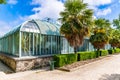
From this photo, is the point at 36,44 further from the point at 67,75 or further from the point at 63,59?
the point at 67,75

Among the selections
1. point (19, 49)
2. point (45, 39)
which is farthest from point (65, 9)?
point (19, 49)

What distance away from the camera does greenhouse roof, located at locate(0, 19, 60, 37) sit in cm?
1547

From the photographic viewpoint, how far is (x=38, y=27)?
16984 millimetres

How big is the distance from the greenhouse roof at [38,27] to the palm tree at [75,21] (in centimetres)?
224

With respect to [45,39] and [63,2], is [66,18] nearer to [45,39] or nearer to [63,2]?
[63,2]

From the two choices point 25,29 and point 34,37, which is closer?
point 25,29

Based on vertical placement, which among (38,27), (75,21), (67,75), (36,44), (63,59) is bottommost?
(67,75)

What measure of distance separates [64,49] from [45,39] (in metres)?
4.13

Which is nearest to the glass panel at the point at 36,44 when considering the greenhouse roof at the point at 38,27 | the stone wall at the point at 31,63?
the greenhouse roof at the point at 38,27

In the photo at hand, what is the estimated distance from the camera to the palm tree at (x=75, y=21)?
54.2 ft

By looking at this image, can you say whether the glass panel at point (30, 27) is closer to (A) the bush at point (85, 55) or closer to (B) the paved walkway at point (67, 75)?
(B) the paved walkway at point (67, 75)

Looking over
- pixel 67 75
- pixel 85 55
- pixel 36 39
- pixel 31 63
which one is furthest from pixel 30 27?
pixel 85 55

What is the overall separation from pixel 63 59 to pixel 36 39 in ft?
13.1

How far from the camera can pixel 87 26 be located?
16984 millimetres
